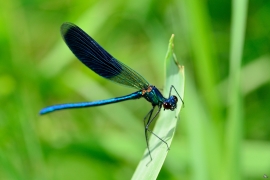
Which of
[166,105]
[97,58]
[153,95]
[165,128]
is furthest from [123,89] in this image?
[165,128]

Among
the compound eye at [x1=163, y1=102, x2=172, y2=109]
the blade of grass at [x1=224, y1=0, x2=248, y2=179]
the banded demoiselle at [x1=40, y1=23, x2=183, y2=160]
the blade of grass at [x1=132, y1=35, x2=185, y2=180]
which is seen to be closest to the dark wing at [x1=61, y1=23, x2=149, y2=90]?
the banded demoiselle at [x1=40, y1=23, x2=183, y2=160]

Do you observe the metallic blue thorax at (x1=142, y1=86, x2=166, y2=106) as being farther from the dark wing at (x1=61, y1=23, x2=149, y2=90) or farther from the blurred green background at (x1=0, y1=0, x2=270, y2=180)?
the blurred green background at (x1=0, y1=0, x2=270, y2=180)

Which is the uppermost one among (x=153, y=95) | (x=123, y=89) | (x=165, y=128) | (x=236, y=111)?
(x=123, y=89)

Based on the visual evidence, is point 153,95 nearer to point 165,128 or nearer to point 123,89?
point 165,128

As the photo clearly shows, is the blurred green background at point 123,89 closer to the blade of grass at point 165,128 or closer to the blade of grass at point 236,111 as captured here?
the blade of grass at point 236,111

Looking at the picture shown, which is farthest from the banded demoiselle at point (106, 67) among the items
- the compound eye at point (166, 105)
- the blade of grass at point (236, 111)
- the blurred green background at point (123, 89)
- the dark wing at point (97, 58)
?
the blade of grass at point (236, 111)

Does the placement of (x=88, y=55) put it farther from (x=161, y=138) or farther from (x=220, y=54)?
(x=220, y=54)
